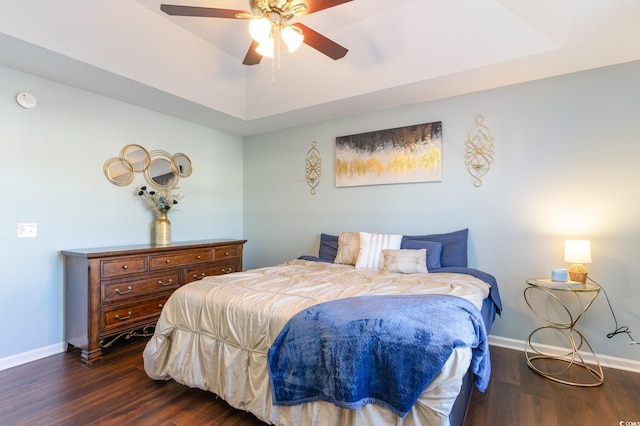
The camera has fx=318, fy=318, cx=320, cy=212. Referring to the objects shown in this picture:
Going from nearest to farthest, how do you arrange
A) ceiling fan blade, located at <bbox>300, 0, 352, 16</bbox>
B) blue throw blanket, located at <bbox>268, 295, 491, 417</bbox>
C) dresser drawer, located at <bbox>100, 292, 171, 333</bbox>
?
blue throw blanket, located at <bbox>268, 295, 491, 417</bbox> < ceiling fan blade, located at <bbox>300, 0, 352, 16</bbox> < dresser drawer, located at <bbox>100, 292, 171, 333</bbox>

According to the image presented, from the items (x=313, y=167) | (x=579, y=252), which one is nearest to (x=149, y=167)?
(x=313, y=167)

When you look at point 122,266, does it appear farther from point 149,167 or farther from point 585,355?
point 585,355

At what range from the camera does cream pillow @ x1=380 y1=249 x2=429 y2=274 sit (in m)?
2.83

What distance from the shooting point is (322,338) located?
149cm

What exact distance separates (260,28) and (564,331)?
10.9ft

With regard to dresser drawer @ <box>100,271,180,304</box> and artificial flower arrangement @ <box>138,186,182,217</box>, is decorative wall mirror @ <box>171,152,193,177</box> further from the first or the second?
dresser drawer @ <box>100,271,180,304</box>

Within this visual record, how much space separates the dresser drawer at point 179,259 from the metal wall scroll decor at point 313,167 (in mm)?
1504

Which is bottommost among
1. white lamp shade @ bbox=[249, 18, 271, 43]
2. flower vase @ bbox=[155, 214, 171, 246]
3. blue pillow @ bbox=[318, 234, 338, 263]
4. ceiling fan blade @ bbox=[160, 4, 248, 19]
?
blue pillow @ bbox=[318, 234, 338, 263]

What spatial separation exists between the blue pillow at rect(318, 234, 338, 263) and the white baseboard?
172 centimetres

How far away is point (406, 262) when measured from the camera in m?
2.87

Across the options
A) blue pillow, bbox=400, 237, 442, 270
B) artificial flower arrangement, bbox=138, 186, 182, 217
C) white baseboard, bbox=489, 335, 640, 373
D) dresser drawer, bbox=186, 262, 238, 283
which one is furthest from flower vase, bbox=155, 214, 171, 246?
white baseboard, bbox=489, 335, 640, 373

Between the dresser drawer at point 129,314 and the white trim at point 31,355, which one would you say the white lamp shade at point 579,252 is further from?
the white trim at point 31,355

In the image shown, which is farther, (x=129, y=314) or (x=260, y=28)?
(x=129, y=314)

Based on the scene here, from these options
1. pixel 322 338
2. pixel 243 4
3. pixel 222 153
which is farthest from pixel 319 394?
pixel 222 153
